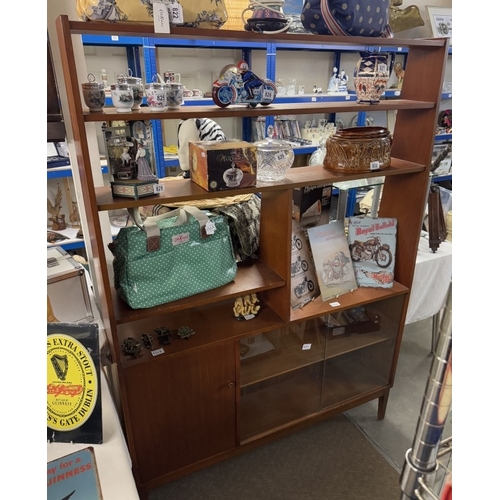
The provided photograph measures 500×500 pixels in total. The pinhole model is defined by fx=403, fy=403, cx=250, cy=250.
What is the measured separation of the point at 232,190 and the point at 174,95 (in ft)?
1.16

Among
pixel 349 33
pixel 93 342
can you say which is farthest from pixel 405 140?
pixel 93 342

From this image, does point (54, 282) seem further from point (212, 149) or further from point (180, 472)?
point (180, 472)

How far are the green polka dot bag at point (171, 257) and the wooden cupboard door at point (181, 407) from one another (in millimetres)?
264

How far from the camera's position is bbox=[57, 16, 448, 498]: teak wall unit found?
140 cm

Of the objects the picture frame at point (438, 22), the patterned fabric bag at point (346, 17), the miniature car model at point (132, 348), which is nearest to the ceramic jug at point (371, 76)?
the patterned fabric bag at point (346, 17)

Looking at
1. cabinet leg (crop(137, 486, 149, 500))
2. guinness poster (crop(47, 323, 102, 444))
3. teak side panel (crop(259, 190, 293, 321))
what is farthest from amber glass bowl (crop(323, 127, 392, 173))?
cabinet leg (crop(137, 486, 149, 500))

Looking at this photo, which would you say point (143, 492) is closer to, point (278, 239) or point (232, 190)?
point (278, 239)

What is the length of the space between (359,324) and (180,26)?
1.62m

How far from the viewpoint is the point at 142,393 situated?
61.0 inches

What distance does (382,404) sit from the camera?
7.32 feet

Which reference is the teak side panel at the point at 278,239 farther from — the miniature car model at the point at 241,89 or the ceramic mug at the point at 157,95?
the ceramic mug at the point at 157,95

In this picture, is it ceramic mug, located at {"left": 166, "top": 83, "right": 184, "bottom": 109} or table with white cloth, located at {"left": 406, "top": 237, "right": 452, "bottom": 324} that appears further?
table with white cloth, located at {"left": 406, "top": 237, "right": 452, "bottom": 324}

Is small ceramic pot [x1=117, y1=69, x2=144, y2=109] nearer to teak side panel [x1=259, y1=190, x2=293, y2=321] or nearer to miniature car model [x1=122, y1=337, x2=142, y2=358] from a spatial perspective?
teak side panel [x1=259, y1=190, x2=293, y2=321]

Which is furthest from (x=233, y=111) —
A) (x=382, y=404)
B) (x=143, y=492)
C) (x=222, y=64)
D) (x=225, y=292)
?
(x=222, y=64)
